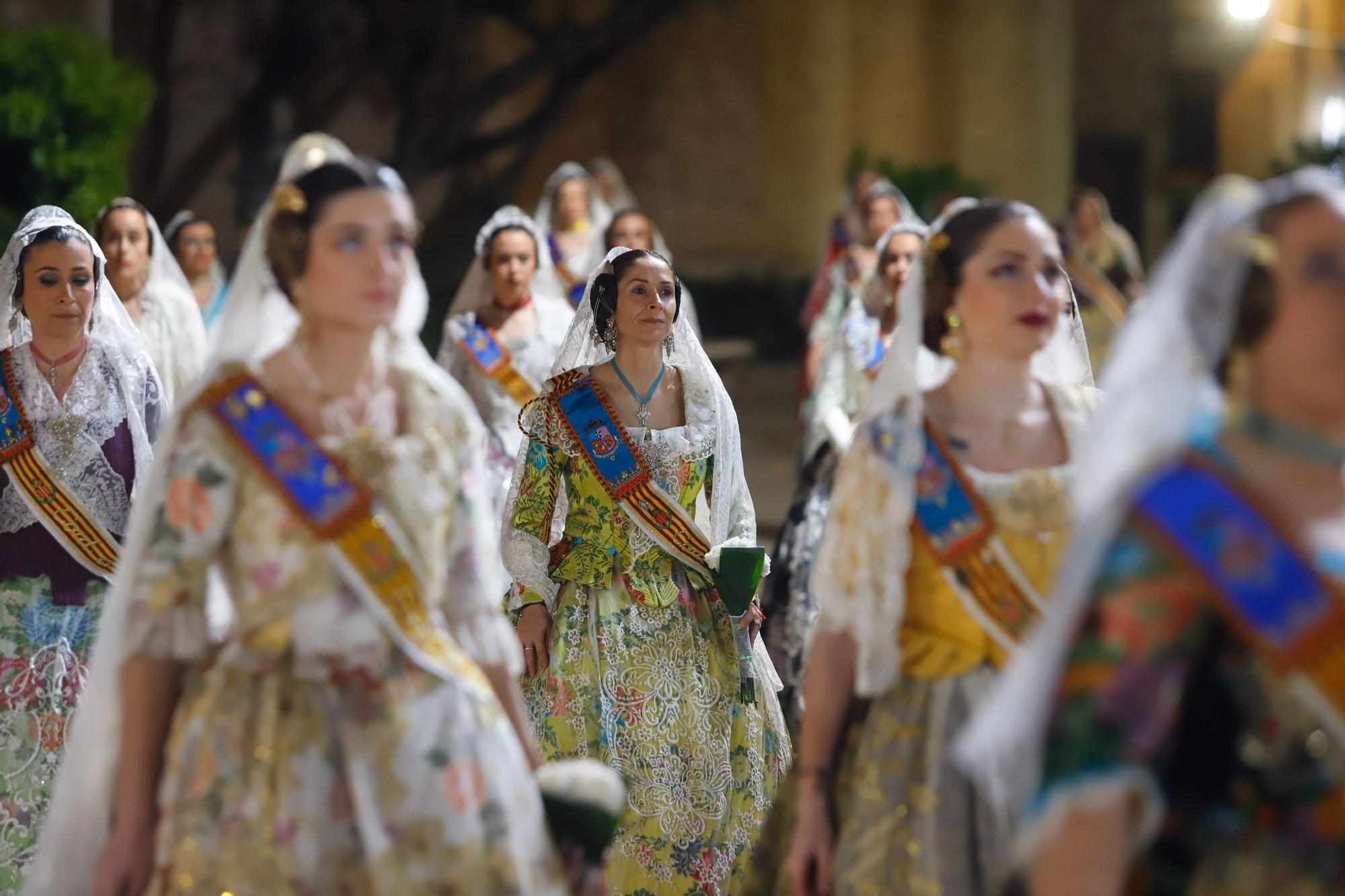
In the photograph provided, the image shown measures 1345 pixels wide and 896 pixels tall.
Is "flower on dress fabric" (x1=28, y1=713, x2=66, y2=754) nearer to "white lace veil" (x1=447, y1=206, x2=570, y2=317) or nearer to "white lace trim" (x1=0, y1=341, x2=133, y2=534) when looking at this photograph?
"white lace trim" (x1=0, y1=341, x2=133, y2=534)

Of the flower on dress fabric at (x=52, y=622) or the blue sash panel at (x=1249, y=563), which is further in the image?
the flower on dress fabric at (x=52, y=622)

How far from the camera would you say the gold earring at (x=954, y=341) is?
3.42m

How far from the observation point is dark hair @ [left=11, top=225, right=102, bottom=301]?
5.03 m

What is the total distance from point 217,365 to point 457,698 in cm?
69

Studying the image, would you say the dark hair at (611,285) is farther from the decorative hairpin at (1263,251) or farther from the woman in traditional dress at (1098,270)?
the woman in traditional dress at (1098,270)

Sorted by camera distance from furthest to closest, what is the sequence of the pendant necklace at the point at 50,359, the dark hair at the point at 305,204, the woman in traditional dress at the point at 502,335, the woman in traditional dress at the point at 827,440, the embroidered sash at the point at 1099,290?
1. the embroidered sash at the point at 1099,290
2. the woman in traditional dress at the point at 502,335
3. the woman in traditional dress at the point at 827,440
4. the pendant necklace at the point at 50,359
5. the dark hair at the point at 305,204

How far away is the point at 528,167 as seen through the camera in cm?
2052

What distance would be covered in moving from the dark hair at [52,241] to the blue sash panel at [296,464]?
230cm

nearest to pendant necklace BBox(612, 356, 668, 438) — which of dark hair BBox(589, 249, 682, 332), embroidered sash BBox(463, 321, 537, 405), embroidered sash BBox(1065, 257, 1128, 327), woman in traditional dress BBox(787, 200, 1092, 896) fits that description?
dark hair BBox(589, 249, 682, 332)

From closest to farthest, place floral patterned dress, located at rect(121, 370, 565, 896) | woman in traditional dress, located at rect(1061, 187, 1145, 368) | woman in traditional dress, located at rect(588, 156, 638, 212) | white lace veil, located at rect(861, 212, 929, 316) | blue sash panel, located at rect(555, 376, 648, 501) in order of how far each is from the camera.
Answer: floral patterned dress, located at rect(121, 370, 565, 896) < blue sash panel, located at rect(555, 376, 648, 501) < white lace veil, located at rect(861, 212, 929, 316) < woman in traditional dress, located at rect(1061, 187, 1145, 368) < woman in traditional dress, located at rect(588, 156, 638, 212)

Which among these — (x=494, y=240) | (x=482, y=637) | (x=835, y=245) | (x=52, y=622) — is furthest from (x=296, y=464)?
(x=835, y=245)

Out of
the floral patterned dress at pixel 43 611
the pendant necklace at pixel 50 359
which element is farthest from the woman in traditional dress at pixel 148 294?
the floral patterned dress at pixel 43 611

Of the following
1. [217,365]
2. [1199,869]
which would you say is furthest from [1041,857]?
[217,365]

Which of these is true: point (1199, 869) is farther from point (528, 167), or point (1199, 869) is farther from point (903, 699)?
point (528, 167)
